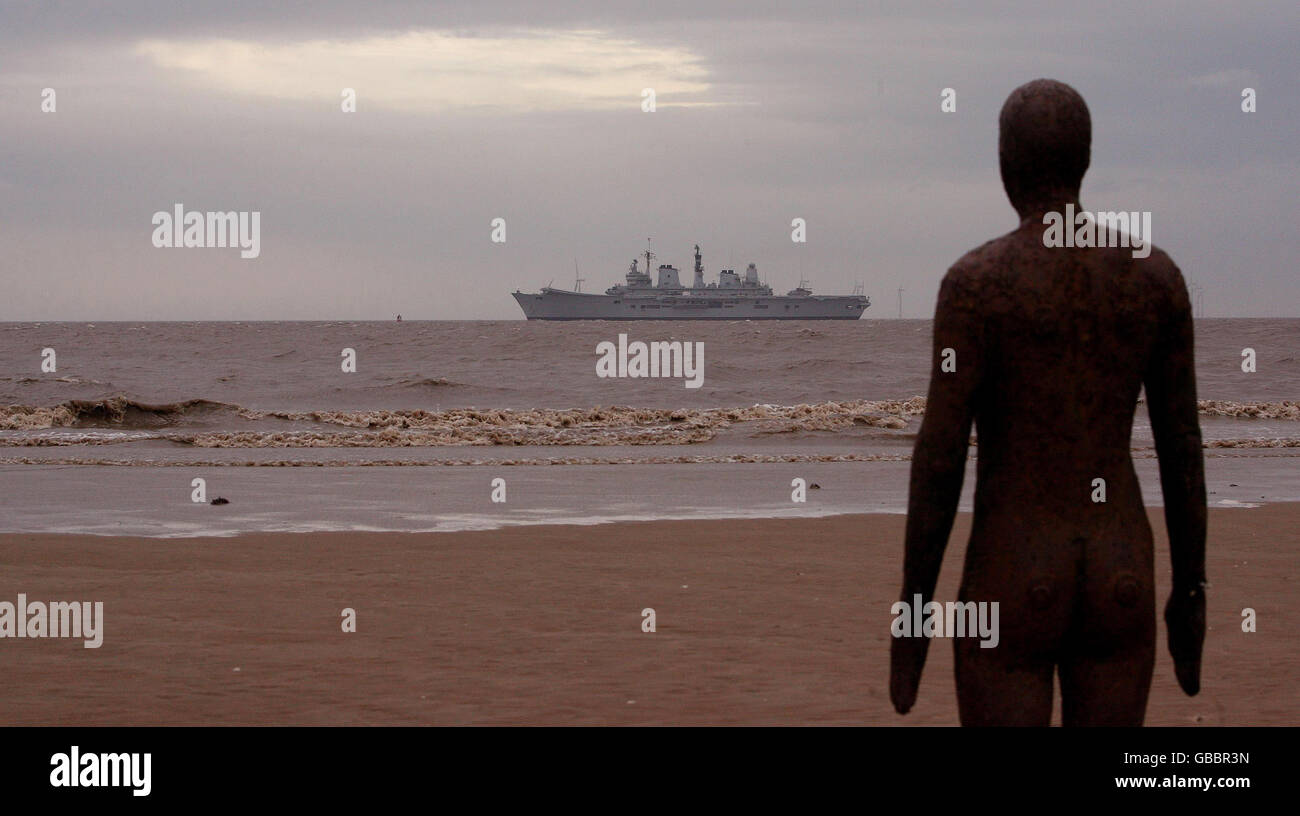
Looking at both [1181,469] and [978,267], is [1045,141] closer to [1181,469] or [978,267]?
[978,267]

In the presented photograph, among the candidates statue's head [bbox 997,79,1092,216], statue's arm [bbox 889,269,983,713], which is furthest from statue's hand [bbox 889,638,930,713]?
statue's head [bbox 997,79,1092,216]

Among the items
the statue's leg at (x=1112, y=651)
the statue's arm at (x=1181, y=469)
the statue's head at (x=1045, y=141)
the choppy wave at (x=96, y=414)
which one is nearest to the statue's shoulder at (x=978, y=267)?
the statue's head at (x=1045, y=141)

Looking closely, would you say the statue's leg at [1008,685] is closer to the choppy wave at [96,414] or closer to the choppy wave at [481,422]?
the choppy wave at [481,422]

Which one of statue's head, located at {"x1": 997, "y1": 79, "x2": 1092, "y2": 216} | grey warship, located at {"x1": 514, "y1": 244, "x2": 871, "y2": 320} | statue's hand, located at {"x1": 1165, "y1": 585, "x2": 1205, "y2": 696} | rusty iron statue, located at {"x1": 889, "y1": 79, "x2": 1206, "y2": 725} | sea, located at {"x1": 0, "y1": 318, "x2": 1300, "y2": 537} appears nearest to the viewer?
rusty iron statue, located at {"x1": 889, "y1": 79, "x2": 1206, "y2": 725}

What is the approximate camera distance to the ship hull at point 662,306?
15550cm

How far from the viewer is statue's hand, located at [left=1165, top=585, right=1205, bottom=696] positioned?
11.7 ft

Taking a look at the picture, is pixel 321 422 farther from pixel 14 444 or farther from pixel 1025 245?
pixel 1025 245

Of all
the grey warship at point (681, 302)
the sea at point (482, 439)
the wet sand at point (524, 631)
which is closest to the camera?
the wet sand at point (524, 631)

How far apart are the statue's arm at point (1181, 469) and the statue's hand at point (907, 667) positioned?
656 mm

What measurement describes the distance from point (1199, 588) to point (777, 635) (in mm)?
4957

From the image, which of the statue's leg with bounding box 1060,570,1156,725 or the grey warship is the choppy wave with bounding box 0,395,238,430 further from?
the grey warship

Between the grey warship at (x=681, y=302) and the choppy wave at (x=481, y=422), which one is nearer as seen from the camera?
the choppy wave at (x=481, y=422)

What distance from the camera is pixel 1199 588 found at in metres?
3.57

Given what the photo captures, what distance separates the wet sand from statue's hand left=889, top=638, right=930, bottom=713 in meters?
2.96
